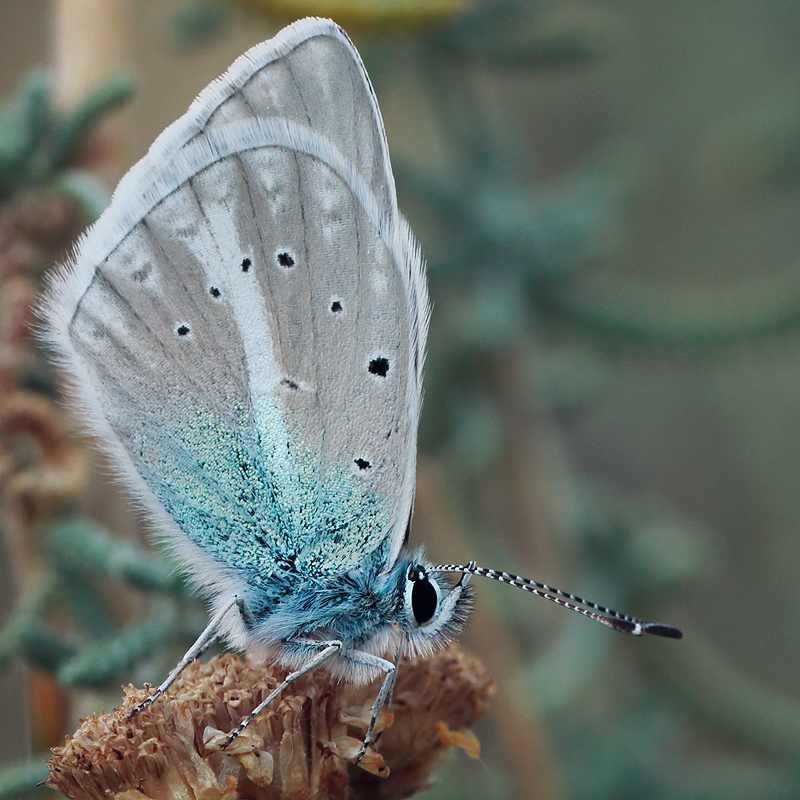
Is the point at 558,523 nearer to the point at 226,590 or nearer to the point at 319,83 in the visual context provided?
the point at 226,590

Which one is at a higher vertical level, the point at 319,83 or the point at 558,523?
the point at 558,523

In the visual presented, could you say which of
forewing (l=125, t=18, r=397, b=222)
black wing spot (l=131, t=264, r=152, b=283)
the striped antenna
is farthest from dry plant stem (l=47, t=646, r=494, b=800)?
forewing (l=125, t=18, r=397, b=222)

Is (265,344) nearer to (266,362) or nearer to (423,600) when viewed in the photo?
(266,362)

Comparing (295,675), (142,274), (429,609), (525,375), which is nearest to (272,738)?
(295,675)

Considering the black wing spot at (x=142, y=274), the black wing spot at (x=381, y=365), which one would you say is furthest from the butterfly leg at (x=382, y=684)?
the black wing spot at (x=142, y=274)

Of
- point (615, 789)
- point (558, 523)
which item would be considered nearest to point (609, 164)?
point (558, 523)

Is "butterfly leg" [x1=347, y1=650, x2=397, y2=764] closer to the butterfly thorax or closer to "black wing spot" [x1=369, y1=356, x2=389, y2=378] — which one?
the butterfly thorax

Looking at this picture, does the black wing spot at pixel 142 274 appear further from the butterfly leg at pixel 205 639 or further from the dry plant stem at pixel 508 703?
the dry plant stem at pixel 508 703
